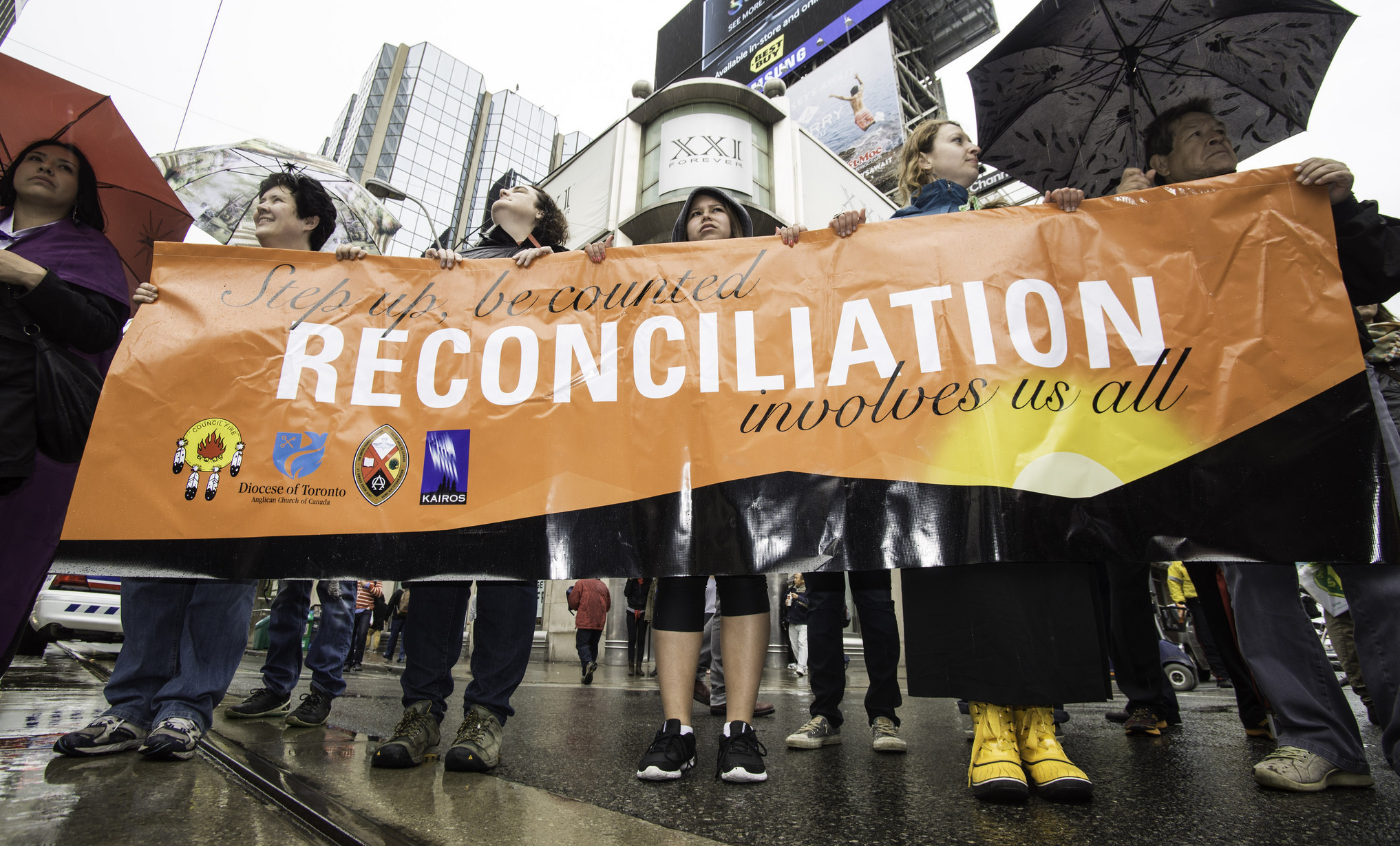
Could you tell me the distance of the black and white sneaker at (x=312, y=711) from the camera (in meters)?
2.61

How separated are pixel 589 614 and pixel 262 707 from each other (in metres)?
5.41

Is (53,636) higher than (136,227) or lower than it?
lower

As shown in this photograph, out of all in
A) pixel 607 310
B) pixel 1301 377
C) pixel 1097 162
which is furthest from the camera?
pixel 1097 162

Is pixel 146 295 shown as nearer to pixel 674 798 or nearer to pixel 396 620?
pixel 674 798

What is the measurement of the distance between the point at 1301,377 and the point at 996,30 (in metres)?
37.3

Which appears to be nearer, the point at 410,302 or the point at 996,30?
the point at 410,302

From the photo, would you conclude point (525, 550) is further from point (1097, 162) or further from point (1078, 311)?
point (1097, 162)

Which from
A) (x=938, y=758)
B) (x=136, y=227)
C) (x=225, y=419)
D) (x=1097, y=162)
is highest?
(x=1097, y=162)

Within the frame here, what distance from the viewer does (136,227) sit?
252cm

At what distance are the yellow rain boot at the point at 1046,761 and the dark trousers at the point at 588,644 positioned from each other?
257 inches

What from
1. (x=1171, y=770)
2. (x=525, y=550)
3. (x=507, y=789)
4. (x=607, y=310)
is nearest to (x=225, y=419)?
(x=525, y=550)

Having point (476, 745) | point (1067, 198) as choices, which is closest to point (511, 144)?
point (1067, 198)

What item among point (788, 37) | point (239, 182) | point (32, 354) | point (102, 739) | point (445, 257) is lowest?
point (102, 739)

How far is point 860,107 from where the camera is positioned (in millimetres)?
25172
